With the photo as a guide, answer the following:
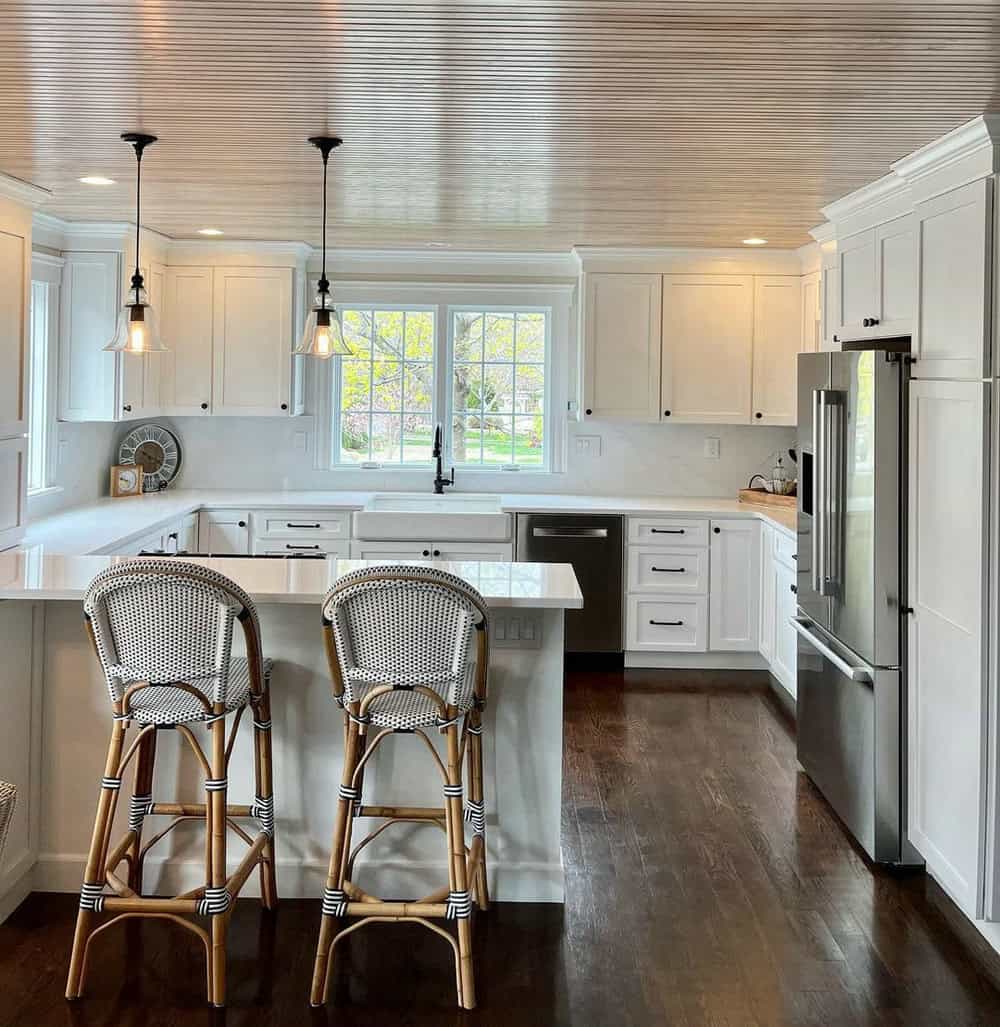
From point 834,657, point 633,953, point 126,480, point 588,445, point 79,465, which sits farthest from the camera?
point 588,445

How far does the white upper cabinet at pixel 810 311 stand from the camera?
19.5 feet

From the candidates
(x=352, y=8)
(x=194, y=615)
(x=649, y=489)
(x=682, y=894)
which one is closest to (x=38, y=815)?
(x=194, y=615)

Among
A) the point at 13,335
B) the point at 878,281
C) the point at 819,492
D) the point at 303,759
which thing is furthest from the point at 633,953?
the point at 13,335

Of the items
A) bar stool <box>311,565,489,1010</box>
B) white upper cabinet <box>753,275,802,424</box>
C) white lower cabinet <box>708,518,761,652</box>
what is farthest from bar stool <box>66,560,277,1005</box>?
white upper cabinet <box>753,275,802,424</box>

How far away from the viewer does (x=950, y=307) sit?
3.23 metres

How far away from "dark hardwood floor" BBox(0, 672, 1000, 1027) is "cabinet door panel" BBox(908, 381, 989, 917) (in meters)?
0.22

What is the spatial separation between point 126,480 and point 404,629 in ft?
13.7

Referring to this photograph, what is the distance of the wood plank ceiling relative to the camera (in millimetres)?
2410

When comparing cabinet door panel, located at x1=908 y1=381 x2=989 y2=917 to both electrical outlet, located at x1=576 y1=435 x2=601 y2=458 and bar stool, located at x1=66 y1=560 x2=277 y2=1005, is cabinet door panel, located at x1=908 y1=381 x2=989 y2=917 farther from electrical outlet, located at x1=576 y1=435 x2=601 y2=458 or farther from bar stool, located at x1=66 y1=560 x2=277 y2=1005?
electrical outlet, located at x1=576 y1=435 x2=601 y2=458

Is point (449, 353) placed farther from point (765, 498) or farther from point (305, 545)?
point (765, 498)

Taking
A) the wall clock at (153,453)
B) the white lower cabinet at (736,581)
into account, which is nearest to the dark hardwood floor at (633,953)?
the white lower cabinet at (736,581)

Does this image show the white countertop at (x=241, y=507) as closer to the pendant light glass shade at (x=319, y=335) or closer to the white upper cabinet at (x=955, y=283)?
the pendant light glass shade at (x=319, y=335)

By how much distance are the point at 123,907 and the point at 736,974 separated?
5.05 feet

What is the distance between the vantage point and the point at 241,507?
20.2ft
